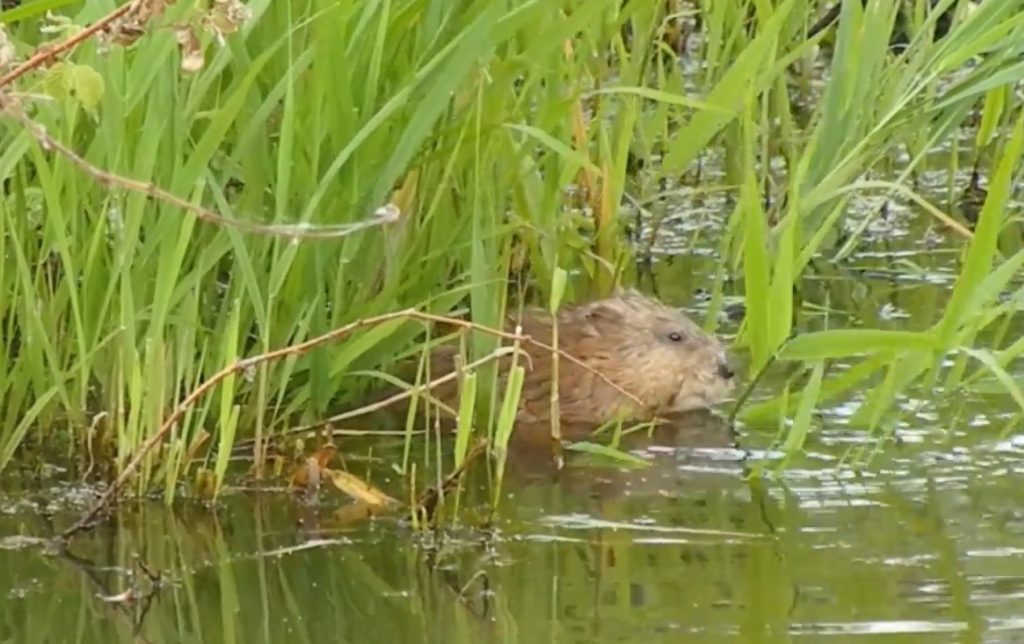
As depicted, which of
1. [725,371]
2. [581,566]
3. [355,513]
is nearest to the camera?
[581,566]

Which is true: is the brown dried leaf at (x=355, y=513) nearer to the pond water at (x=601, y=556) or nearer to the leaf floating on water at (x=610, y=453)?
the pond water at (x=601, y=556)

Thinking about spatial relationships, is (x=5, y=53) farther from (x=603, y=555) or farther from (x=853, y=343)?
(x=853, y=343)

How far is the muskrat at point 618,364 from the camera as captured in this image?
14.5ft

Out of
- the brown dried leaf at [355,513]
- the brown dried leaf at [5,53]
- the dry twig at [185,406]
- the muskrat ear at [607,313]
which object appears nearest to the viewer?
the brown dried leaf at [5,53]

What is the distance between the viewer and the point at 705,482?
3787mm

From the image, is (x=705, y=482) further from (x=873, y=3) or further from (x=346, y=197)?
(x=873, y=3)

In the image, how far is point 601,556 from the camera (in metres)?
3.34

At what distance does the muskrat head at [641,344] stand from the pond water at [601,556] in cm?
50

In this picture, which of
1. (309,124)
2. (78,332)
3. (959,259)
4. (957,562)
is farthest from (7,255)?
(959,259)

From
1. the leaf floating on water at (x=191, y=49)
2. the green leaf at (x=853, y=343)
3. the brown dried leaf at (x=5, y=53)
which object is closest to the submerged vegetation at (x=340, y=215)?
the green leaf at (x=853, y=343)

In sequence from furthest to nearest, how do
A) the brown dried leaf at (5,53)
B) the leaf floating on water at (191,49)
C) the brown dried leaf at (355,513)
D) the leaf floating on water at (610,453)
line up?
the leaf floating on water at (610,453) < the brown dried leaf at (355,513) < the leaf floating on water at (191,49) < the brown dried leaf at (5,53)

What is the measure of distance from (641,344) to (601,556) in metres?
1.43

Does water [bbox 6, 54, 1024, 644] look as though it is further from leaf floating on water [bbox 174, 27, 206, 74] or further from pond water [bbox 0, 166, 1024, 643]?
leaf floating on water [bbox 174, 27, 206, 74]

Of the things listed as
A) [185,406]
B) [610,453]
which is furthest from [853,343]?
[185,406]
